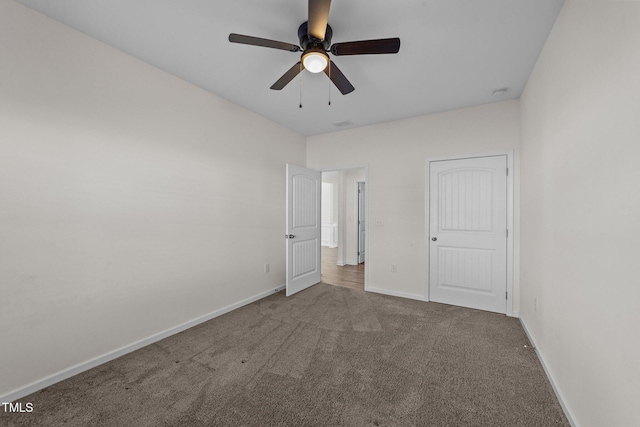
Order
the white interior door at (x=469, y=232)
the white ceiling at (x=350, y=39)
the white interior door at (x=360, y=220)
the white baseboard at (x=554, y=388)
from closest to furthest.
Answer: the white baseboard at (x=554, y=388) → the white ceiling at (x=350, y=39) → the white interior door at (x=469, y=232) → the white interior door at (x=360, y=220)

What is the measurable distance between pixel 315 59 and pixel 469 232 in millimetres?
2839

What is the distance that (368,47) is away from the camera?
1.72m

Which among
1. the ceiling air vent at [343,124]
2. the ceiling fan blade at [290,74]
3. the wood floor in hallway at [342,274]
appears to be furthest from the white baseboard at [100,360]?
the ceiling air vent at [343,124]

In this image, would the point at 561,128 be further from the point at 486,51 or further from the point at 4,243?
the point at 4,243

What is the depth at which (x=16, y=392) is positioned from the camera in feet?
5.76

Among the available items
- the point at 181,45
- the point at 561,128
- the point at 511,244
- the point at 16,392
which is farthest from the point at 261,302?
the point at 561,128

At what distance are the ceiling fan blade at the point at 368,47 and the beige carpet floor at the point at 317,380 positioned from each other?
2317 mm

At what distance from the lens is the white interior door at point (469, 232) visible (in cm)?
321

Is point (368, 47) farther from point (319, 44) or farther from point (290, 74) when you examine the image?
point (290, 74)

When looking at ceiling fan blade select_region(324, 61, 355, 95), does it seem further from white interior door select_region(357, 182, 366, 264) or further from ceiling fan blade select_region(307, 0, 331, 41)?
white interior door select_region(357, 182, 366, 264)

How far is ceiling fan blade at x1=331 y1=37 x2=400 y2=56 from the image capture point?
1654mm

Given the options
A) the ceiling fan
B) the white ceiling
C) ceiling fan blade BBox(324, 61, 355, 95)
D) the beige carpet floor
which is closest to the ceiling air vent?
the white ceiling

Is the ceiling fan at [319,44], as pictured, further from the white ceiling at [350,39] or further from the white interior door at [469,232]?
the white interior door at [469,232]

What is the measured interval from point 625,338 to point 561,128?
132 cm
